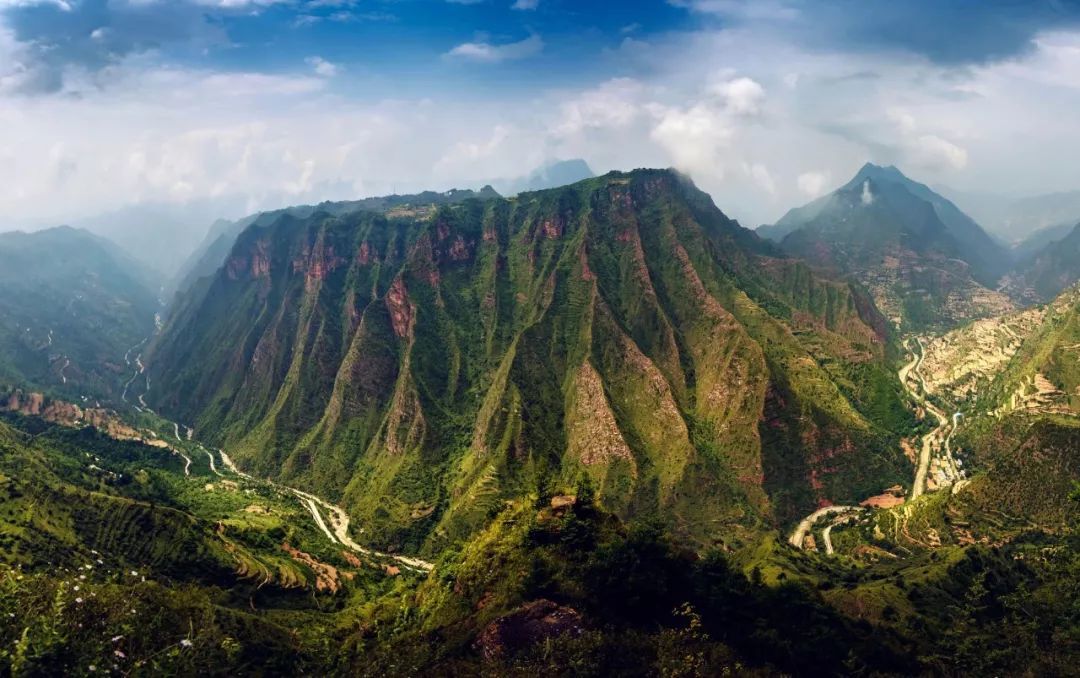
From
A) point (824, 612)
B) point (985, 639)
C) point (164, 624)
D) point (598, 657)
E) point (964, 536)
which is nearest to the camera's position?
point (164, 624)

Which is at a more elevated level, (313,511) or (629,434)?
(629,434)

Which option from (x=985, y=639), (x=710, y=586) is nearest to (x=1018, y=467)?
(x=985, y=639)

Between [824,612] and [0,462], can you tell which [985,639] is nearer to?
[824,612]

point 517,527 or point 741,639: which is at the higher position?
point 517,527

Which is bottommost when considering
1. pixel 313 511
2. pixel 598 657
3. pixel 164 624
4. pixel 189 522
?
pixel 313 511

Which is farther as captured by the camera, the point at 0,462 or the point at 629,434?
the point at 629,434

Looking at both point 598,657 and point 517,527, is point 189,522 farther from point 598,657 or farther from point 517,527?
point 598,657

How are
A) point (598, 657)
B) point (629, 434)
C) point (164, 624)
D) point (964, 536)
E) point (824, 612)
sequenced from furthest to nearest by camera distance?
→ point (629, 434), point (964, 536), point (824, 612), point (598, 657), point (164, 624)

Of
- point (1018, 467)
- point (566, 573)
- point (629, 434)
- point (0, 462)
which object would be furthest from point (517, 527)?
point (1018, 467)

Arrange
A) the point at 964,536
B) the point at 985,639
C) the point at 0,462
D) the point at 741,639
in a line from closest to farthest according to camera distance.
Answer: the point at 741,639
the point at 985,639
the point at 0,462
the point at 964,536
